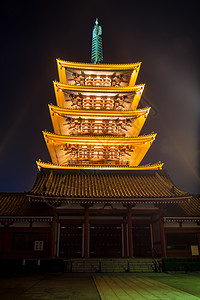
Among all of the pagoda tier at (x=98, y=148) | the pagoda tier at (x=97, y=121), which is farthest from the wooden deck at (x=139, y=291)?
the pagoda tier at (x=97, y=121)

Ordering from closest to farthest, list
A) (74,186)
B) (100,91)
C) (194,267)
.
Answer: (194,267), (74,186), (100,91)

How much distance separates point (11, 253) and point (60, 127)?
14584mm

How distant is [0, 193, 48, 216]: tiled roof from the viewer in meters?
16.9

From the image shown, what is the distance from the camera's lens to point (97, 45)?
37.5 meters

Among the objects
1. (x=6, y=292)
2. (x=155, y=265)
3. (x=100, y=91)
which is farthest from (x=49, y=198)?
(x=100, y=91)

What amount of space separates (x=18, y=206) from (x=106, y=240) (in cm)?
747

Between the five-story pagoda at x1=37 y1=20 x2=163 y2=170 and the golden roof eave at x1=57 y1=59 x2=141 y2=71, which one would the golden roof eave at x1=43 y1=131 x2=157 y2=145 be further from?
the golden roof eave at x1=57 y1=59 x2=141 y2=71

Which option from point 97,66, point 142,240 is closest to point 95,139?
point 97,66

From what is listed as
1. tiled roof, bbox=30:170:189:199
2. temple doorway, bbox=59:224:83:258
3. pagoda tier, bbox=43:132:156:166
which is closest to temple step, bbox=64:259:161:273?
temple doorway, bbox=59:224:83:258

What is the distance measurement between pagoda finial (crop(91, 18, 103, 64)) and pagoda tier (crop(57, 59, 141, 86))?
879cm

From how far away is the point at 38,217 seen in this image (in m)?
16.5

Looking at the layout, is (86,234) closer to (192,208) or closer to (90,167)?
(90,167)

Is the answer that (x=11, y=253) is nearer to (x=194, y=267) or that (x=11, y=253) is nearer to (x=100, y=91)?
(x=194, y=267)

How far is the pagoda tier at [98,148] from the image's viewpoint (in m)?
24.0
